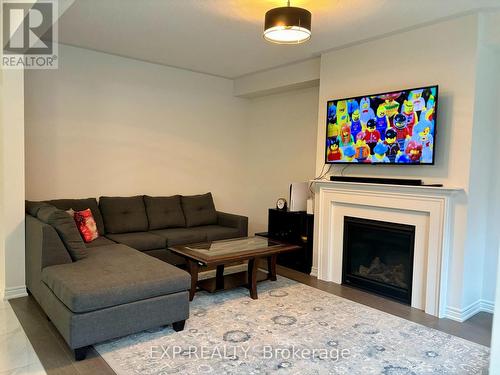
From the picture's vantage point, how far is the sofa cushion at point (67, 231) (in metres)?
2.95

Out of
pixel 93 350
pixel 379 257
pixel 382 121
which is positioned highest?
pixel 382 121

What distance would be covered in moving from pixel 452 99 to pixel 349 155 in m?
1.07

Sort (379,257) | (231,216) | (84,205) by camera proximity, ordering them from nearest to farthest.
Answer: (379,257)
(84,205)
(231,216)

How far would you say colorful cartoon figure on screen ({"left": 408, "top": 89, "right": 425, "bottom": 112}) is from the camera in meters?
3.25

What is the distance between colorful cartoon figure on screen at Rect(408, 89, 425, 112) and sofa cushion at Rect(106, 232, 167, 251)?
118 inches

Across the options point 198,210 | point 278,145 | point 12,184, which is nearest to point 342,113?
point 278,145

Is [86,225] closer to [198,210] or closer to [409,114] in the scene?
[198,210]

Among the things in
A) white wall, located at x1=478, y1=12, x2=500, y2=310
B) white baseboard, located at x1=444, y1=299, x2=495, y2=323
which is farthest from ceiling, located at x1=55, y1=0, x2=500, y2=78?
white baseboard, located at x1=444, y1=299, x2=495, y2=323

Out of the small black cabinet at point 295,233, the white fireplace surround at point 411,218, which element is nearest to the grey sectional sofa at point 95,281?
the small black cabinet at point 295,233

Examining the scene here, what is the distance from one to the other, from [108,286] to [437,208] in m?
2.77

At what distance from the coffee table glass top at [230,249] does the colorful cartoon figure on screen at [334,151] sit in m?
1.08

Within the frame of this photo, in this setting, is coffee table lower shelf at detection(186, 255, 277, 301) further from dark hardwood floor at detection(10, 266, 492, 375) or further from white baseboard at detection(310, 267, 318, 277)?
white baseboard at detection(310, 267, 318, 277)

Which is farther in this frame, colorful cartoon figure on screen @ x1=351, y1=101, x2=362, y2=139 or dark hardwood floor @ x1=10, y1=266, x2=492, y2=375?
colorful cartoon figure on screen @ x1=351, y1=101, x2=362, y2=139

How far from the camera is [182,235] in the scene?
4391 mm
